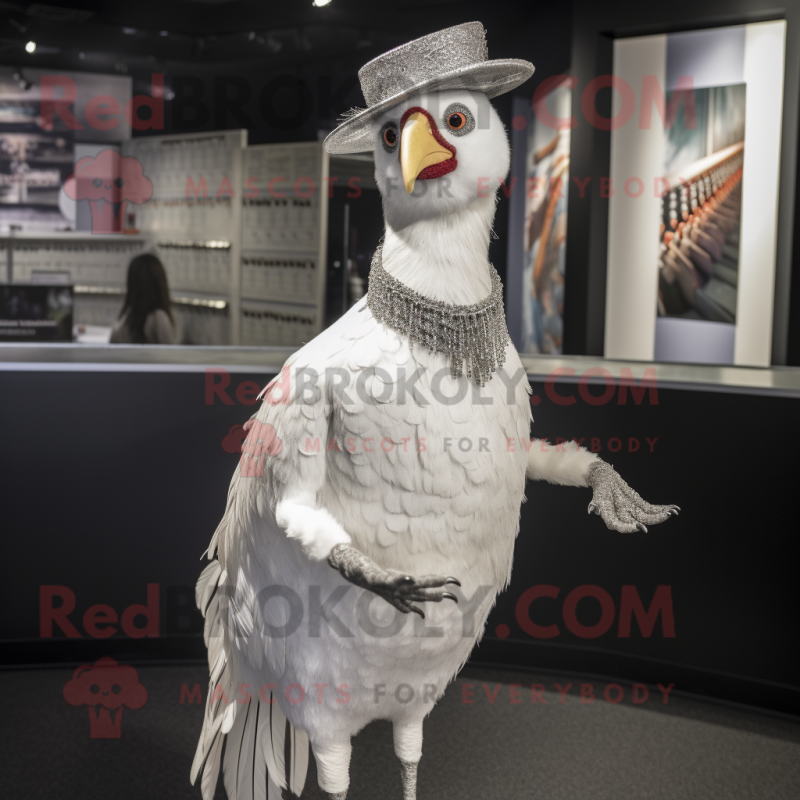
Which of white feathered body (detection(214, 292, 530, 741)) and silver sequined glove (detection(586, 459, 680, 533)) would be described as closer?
white feathered body (detection(214, 292, 530, 741))

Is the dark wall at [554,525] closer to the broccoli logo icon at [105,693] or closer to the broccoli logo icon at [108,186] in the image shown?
the broccoli logo icon at [105,693]

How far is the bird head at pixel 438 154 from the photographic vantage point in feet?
3.53

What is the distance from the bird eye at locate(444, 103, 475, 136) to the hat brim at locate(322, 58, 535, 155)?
0.03m

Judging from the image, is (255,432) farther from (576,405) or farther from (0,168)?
(0,168)

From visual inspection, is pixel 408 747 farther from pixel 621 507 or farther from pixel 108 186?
pixel 108 186

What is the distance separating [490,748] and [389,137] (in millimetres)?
1684

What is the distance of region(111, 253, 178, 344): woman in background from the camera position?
4410mm

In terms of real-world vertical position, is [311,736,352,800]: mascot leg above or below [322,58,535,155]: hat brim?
below

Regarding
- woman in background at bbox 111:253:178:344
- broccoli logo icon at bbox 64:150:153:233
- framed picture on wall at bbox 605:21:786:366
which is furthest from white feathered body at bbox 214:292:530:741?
broccoli logo icon at bbox 64:150:153:233

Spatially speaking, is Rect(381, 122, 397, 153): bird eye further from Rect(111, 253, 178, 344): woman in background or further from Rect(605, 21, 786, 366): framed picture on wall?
Rect(111, 253, 178, 344): woman in background

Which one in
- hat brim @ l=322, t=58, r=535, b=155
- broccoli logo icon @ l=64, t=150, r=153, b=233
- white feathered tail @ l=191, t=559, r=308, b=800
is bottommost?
white feathered tail @ l=191, t=559, r=308, b=800

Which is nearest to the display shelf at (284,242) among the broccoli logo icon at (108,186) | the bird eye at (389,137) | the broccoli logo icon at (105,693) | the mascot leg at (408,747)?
the broccoli logo icon at (108,186)

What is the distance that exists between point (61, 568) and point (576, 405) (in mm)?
1569

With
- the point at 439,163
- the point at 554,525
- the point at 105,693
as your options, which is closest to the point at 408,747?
the point at 439,163
